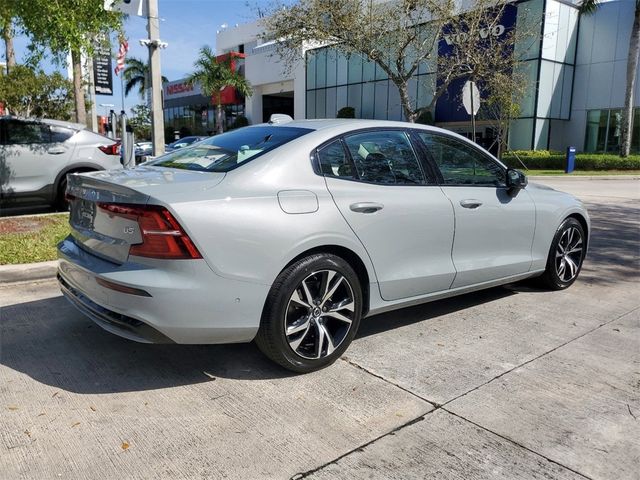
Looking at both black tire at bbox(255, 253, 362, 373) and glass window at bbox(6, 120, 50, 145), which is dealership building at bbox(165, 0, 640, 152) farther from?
black tire at bbox(255, 253, 362, 373)

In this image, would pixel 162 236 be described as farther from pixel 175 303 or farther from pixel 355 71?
pixel 355 71

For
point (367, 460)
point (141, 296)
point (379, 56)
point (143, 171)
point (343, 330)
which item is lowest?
point (367, 460)

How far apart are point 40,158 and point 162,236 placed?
21.3 feet

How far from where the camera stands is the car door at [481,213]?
169 inches

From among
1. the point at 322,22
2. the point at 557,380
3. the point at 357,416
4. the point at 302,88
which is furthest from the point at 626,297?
the point at 302,88

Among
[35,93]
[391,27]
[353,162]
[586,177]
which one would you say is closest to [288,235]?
[353,162]

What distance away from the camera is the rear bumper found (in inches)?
117

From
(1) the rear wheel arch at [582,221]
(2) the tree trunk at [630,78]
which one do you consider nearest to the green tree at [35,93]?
(1) the rear wheel arch at [582,221]

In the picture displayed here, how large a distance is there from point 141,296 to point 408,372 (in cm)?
176

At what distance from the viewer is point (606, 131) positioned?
2936 centimetres

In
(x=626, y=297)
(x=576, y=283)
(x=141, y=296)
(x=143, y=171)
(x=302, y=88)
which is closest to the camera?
(x=141, y=296)

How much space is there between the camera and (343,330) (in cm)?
363

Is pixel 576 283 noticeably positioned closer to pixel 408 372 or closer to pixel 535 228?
pixel 535 228

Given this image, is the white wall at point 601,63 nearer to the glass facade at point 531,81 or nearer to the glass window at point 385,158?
the glass facade at point 531,81
